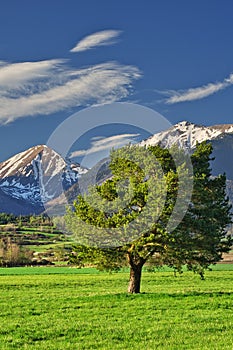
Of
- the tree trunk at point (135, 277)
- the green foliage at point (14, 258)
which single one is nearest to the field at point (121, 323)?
the tree trunk at point (135, 277)

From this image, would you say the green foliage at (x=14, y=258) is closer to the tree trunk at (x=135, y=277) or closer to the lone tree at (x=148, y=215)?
the lone tree at (x=148, y=215)

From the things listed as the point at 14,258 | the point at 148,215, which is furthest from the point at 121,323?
the point at 14,258

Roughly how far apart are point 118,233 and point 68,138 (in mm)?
8651

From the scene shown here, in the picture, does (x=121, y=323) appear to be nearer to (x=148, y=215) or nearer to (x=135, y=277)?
(x=148, y=215)

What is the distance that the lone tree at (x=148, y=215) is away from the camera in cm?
3778

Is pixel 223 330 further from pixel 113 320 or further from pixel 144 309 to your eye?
pixel 144 309

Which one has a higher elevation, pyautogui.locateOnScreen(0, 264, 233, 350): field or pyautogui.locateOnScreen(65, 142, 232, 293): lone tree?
pyautogui.locateOnScreen(65, 142, 232, 293): lone tree

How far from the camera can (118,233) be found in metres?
38.6

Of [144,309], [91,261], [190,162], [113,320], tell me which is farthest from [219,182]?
[113,320]

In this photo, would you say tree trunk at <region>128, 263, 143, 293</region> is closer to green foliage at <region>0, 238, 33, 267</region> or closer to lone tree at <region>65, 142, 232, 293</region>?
lone tree at <region>65, 142, 232, 293</region>

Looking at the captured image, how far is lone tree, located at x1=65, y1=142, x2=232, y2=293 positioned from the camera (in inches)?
1487

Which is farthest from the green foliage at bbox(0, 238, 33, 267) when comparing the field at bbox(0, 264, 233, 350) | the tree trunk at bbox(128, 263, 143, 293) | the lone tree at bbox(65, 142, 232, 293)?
the field at bbox(0, 264, 233, 350)

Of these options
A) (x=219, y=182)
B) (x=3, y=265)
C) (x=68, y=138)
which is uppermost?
(x=68, y=138)

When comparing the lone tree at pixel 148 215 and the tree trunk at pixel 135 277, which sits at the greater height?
the lone tree at pixel 148 215
